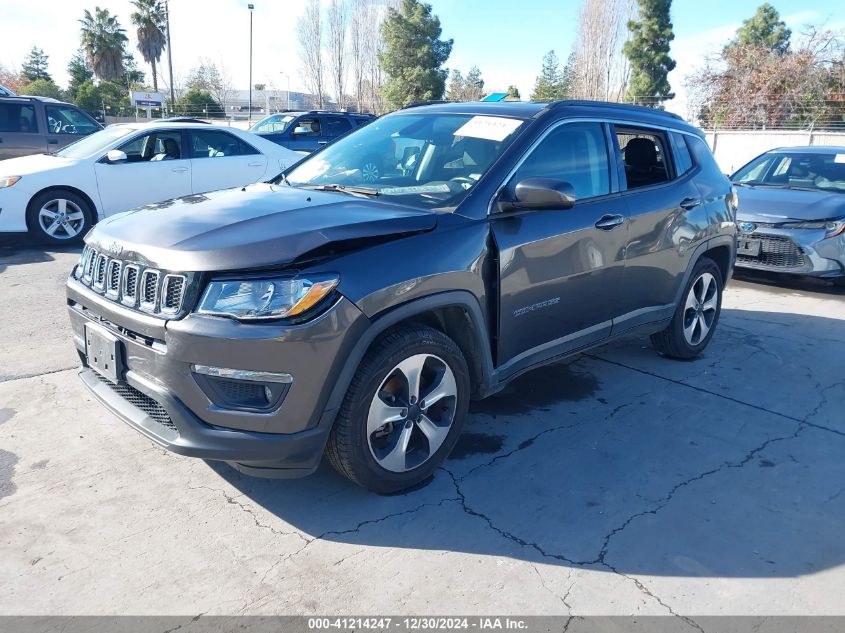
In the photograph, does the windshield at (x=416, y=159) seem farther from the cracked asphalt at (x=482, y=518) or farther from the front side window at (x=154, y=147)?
the front side window at (x=154, y=147)

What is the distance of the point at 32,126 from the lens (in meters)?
11.3

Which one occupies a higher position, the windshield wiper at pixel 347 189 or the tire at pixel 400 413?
the windshield wiper at pixel 347 189

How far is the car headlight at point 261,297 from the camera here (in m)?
2.62

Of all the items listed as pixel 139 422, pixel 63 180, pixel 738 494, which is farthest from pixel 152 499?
pixel 63 180

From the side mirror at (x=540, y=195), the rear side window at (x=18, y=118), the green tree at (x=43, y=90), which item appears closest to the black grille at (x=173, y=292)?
the side mirror at (x=540, y=195)

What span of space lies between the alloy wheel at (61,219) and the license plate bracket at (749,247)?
8.15 meters

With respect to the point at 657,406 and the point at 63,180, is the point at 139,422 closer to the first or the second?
the point at 657,406

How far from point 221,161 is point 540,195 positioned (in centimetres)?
711

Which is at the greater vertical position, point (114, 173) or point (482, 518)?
point (114, 173)

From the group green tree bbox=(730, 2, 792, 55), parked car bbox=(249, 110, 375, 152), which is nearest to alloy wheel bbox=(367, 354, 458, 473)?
parked car bbox=(249, 110, 375, 152)

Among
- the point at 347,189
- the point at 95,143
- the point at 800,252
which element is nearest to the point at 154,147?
the point at 95,143

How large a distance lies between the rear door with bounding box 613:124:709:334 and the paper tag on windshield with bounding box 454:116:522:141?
0.89 meters

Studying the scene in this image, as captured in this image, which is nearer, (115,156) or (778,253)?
(778,253)

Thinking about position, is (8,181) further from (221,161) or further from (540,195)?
(540,195)
